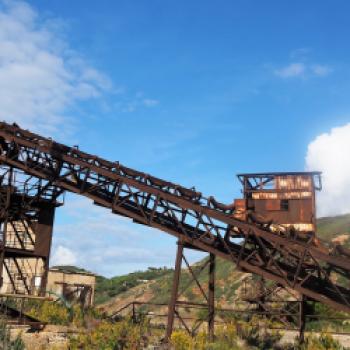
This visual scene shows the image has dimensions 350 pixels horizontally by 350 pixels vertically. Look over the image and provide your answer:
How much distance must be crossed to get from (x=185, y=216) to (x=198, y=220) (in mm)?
785

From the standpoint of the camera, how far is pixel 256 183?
24.3 meters

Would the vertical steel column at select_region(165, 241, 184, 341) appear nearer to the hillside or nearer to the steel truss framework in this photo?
the steel truss framework

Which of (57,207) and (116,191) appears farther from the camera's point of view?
(57,207)

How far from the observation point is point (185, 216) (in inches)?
704

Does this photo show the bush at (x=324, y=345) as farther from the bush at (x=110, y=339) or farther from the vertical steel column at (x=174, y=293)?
the bush at (x=110, y=339)

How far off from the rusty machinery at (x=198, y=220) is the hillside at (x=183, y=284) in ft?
71.2

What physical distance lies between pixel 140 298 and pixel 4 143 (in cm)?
3617

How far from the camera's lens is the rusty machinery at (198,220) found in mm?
15797

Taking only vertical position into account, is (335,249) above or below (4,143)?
below

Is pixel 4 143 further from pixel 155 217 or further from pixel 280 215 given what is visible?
pixel 280 215

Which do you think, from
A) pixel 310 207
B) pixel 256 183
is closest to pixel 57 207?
pixel 256 183

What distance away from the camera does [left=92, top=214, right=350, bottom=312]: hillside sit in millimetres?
43706

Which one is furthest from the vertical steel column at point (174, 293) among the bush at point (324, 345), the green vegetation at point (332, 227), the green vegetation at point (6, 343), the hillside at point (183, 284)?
the green vegetation at point (332, 227)

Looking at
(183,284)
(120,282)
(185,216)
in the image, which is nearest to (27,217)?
(185,216)
